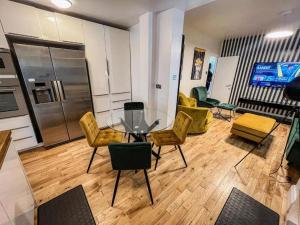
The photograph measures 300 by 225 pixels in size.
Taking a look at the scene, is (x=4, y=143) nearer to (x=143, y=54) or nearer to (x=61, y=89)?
(x=61, y=89)

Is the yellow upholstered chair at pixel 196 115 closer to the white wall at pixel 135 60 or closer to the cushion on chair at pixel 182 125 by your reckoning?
the cushion on chair at pixel 182 125

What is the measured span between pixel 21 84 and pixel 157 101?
2560mm

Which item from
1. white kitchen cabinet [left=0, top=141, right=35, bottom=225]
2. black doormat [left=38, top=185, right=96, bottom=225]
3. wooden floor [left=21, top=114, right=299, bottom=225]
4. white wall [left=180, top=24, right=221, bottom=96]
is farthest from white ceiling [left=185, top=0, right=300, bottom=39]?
black doormat [left=38, top=185, right=96, bottom=225]

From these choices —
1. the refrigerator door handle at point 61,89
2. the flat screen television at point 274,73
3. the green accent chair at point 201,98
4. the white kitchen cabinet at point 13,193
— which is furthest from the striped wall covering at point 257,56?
the white kitchen cabinet at point 13,193

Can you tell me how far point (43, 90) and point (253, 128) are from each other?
4085 millimetres

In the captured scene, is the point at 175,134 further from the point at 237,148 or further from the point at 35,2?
the point at 35,2

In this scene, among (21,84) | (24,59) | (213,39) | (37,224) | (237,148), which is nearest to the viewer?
(37,224)

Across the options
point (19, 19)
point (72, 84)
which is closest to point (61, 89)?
point (72, 84)

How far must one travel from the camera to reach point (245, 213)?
59.2 inches

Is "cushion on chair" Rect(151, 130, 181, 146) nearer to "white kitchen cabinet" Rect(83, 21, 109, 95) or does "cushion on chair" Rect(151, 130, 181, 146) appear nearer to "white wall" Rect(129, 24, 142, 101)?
"white wall" Rect(129, 24, 142, 101)

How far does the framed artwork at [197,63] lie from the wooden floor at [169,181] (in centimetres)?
263

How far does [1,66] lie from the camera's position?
6.33 ft

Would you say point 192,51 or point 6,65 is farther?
point 192,51

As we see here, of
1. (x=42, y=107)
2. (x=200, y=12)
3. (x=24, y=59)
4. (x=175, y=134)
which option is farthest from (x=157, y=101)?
(x=24, y=59)
